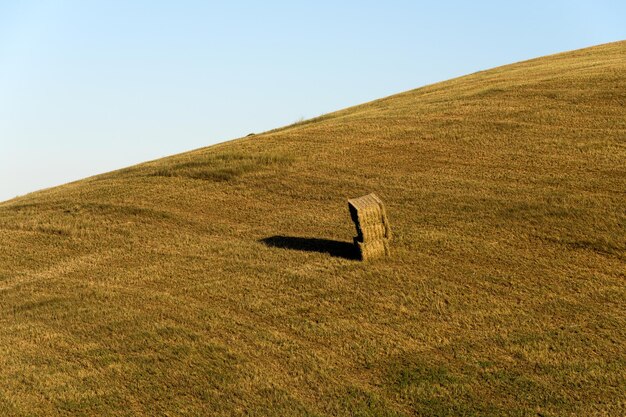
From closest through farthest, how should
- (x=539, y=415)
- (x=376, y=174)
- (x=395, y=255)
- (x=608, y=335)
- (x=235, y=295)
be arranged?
(x=539, y=415) < (x=608, y=335) < (x=235, y=295) < (x=395, y=255) < (x=376, y=174)

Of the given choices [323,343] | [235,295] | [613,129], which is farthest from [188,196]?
[613,129]

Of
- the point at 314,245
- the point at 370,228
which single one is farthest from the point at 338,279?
the point at 314,245

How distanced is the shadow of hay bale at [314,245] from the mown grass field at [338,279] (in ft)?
0.31

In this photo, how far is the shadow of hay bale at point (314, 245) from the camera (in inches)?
958

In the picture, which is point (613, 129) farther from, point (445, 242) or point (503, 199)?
point (445, 242)

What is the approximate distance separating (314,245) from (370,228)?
7.67 feet

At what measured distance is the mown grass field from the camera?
55.9 feet

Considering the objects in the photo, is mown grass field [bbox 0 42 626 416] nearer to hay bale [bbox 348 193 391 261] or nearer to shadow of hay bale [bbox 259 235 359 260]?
shadow of hay bale [bbox 259 235 359 260]

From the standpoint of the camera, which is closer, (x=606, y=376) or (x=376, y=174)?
(x=606, y=376)

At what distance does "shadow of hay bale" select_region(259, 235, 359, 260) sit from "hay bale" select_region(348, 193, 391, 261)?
53 cm

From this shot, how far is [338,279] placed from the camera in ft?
73.3

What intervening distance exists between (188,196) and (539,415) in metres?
19.4

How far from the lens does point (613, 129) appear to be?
33781 mm

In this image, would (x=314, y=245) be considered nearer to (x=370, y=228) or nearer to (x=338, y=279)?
(x=370, y=228)
